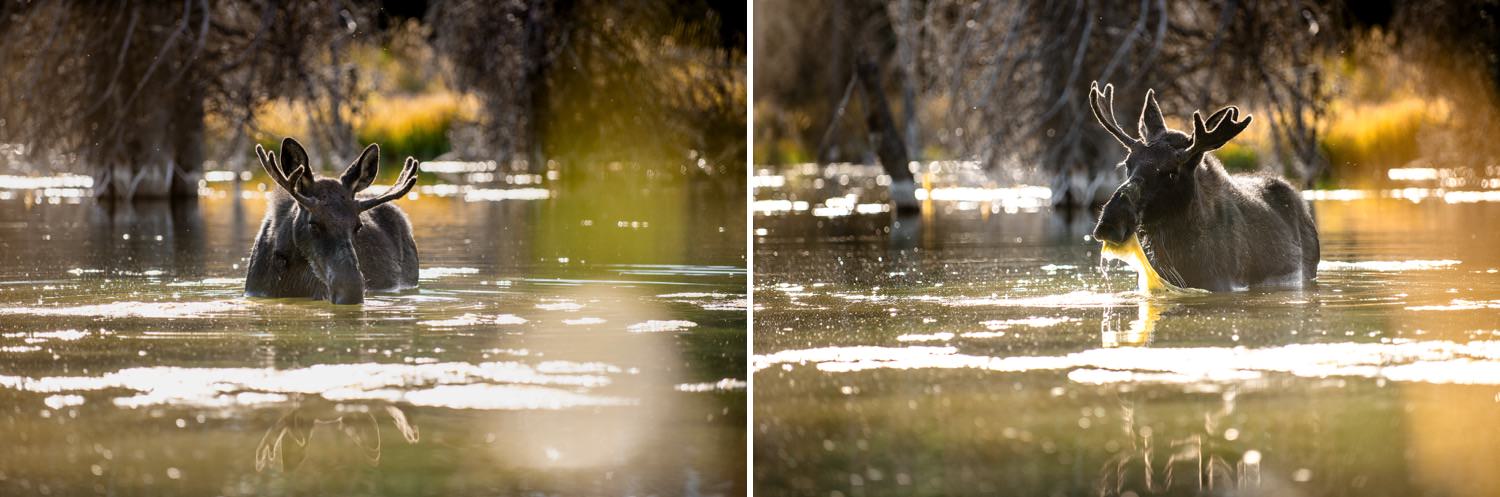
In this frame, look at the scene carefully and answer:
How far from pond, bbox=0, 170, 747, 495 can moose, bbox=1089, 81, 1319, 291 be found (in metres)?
2.03

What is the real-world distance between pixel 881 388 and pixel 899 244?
7861 mm

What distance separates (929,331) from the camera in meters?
9.44

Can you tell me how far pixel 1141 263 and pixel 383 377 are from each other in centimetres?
451

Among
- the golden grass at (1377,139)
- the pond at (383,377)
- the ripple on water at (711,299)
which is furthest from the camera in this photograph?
the golden grass at (1377,139)

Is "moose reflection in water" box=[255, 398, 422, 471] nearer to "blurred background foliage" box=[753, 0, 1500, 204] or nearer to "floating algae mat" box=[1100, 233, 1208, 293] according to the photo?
"floating algae mat" box=[1100, 233, 1208, 293]

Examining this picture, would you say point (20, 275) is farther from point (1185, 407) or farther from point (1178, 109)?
point (1178, 109)

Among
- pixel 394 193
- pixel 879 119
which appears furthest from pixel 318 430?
pixel 879 119

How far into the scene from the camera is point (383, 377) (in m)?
8.00

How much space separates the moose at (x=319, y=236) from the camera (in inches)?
415

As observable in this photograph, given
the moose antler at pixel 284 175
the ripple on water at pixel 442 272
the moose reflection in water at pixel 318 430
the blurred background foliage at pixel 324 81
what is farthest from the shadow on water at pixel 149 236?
the moose reflection in water at pixel 318 430

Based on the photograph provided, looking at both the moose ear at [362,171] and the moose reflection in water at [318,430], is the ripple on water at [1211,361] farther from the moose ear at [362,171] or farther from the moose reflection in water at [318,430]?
the moose ear at [362,171]

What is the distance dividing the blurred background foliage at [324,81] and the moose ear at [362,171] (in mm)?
9319

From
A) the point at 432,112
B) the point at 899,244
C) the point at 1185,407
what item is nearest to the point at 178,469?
the point at 1185,407

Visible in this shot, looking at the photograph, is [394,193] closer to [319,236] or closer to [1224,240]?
[319,236]
